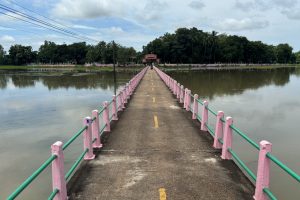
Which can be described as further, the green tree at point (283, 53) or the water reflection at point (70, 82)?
the green tree at point (283, 53)

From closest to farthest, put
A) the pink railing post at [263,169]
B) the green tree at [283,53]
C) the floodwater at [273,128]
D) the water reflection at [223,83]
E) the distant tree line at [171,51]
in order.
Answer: the pink railing post at [263,169] → the floodwater at [273,128] → the water reflection at [223,83] → the distant tree line at [171,51] → the green tree at [283,53]

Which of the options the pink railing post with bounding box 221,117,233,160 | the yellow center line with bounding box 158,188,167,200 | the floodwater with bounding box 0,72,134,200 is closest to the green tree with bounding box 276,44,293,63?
the floodwater with bounding box 0,72,134,200

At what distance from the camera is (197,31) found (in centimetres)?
14362

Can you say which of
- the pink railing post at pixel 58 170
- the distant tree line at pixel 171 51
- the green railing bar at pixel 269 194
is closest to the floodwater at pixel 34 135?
the pink railing post at pixel 58 170

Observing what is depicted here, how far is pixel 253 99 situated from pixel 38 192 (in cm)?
2545

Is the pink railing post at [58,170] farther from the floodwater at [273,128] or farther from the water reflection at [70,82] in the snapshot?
the water reflection at [70,82]

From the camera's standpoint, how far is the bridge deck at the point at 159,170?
6691mm

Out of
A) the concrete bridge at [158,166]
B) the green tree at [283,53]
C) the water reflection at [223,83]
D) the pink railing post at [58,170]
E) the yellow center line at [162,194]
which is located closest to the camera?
the pink railing post at [58,170]

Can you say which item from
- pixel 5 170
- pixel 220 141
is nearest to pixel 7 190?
pixel 5 170

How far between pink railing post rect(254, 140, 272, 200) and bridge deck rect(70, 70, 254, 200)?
0.53 meters

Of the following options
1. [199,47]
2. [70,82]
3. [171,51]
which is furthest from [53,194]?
[199,47]

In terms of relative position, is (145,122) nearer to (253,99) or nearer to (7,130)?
(7,130)

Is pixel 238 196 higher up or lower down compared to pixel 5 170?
higher up

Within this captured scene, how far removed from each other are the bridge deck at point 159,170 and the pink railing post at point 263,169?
532mm
